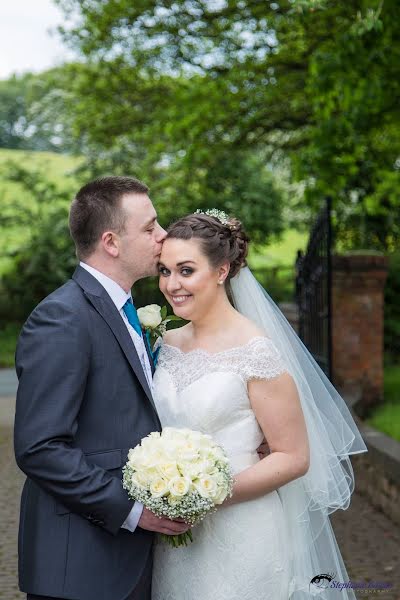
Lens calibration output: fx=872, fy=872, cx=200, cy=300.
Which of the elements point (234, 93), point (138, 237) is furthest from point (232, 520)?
point (234, 93)

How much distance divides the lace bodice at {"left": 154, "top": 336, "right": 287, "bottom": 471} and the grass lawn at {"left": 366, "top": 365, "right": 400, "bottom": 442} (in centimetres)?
533

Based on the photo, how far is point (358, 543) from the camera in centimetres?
633

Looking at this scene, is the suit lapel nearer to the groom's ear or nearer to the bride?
the groom's ear

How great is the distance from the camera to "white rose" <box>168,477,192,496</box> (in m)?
2.71

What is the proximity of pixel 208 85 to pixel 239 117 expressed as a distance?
0.88 metres

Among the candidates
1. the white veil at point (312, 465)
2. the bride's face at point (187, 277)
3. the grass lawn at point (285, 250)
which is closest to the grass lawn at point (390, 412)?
the white veil at point (312, 465)

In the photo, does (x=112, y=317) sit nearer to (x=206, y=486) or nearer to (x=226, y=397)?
(x=226, y=397)

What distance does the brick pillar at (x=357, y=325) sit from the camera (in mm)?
10250

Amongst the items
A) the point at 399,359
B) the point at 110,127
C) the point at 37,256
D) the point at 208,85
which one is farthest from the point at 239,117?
the point at 37,256

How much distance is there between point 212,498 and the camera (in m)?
2.77

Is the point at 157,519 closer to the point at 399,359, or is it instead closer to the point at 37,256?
the point at 399,359

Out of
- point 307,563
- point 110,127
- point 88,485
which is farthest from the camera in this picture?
point 110,127

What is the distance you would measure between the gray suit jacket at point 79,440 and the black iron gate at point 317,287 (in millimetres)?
6146

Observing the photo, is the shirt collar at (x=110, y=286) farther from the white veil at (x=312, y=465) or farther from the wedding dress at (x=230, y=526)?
the white veil at (x=312, y=465)
